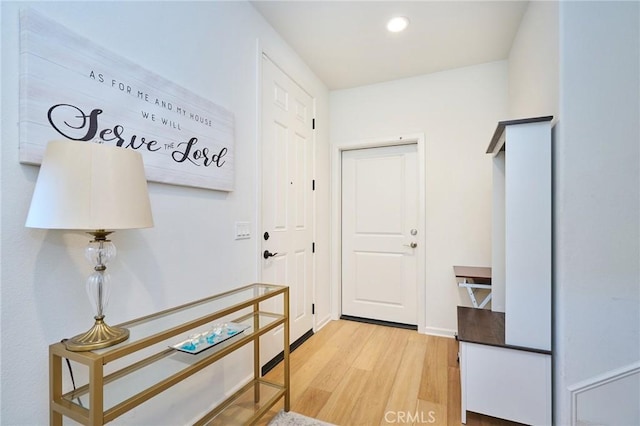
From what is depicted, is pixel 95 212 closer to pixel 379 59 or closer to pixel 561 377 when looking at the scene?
pixel 561 377

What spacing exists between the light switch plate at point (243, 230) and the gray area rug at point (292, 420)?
Result: 1122mm

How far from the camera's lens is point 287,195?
259 cm

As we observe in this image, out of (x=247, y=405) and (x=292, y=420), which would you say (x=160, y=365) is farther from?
(x=292, y=420)

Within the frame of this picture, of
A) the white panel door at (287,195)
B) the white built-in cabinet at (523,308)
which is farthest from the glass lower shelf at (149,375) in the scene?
the white built-in cabinet at (523,308)

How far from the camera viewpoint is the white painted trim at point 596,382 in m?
1.35

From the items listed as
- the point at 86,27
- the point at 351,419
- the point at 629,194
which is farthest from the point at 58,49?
the point at 629,194

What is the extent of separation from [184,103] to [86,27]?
46 centimetres

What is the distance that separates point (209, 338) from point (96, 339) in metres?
0.53

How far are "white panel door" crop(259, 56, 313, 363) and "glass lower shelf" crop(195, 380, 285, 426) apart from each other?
1.09ft

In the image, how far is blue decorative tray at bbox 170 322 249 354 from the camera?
1337 mm

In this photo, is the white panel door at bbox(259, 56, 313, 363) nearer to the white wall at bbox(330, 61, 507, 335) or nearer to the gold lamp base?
the white wall at bbox(330, 61, 507, 335)

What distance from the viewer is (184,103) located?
1524mm

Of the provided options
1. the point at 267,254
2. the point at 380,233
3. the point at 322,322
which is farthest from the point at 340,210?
the point at 267,254

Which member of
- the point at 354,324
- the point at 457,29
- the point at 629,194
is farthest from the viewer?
the point at 354,324
